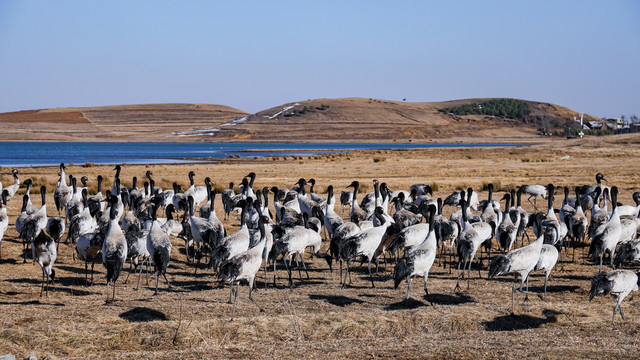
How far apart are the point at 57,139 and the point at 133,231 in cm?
17330

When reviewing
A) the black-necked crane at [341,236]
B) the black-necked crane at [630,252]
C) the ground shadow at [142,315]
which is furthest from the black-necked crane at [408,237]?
the ground shadow at [142,315]

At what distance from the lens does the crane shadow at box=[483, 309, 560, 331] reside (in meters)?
10.7

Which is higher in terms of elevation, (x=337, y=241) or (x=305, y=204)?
(x=305, y=204)

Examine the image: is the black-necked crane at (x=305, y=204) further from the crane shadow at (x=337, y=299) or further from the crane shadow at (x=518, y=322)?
the crane shadow at (x=518, y=322)

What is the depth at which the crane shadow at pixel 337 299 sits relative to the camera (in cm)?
1225

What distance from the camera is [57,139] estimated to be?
566ft

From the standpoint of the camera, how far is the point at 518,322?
11000 mm

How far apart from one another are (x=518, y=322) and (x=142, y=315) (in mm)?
6835

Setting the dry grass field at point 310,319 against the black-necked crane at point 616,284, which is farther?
the black-necked crane at point 616,284

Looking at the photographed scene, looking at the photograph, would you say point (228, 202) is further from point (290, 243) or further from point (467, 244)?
point (467, 244)

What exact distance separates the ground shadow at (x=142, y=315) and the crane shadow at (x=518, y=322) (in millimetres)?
5856

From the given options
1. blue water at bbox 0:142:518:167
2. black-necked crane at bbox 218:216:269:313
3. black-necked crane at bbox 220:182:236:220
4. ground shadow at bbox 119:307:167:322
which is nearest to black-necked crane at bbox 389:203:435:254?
black-necked crane at bbox 218:216:269:313

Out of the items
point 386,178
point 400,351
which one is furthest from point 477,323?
point 386,178

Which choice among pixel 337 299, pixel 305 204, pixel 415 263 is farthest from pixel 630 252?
pixel 305 204
